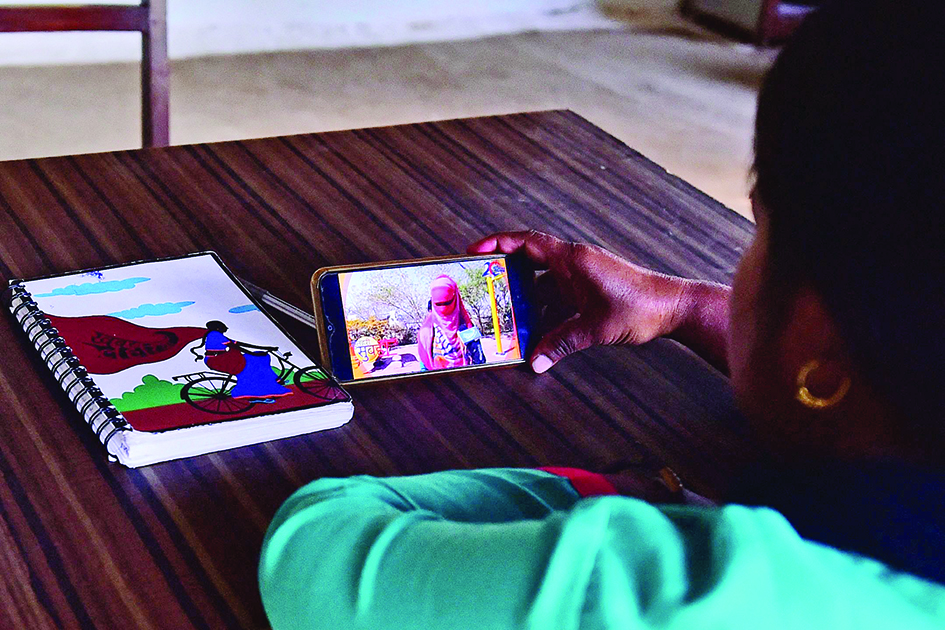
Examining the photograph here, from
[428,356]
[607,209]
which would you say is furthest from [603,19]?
[428,356]

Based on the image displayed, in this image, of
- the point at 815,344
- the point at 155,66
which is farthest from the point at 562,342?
the point at 155,66

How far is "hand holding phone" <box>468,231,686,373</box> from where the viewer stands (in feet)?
3.14

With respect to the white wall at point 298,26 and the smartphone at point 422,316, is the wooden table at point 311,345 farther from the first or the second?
the white wall at point 298,26

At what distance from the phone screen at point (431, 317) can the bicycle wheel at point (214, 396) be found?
93 millimetres

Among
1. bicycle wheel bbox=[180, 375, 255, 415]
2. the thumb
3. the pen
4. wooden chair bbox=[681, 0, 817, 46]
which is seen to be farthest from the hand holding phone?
wooden chair bbox=[681, 0, 817, 46]

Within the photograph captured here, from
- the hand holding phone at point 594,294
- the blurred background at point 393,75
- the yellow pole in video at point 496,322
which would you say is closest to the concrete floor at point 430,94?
the blurred background at point 393,75

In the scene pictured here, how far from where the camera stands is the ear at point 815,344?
47 centimetres

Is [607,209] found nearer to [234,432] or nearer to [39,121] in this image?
[234,432]

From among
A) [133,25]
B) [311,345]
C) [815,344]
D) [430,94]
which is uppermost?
[815,344]

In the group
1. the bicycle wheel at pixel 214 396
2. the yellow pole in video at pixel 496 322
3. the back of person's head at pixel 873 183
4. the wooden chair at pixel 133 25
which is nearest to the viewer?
the back of person's head at pixel 873 183

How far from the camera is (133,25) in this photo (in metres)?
1.45

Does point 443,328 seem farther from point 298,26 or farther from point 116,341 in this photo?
point 298,26

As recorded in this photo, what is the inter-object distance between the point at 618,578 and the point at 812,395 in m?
0.14

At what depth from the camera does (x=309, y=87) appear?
3490 mm
